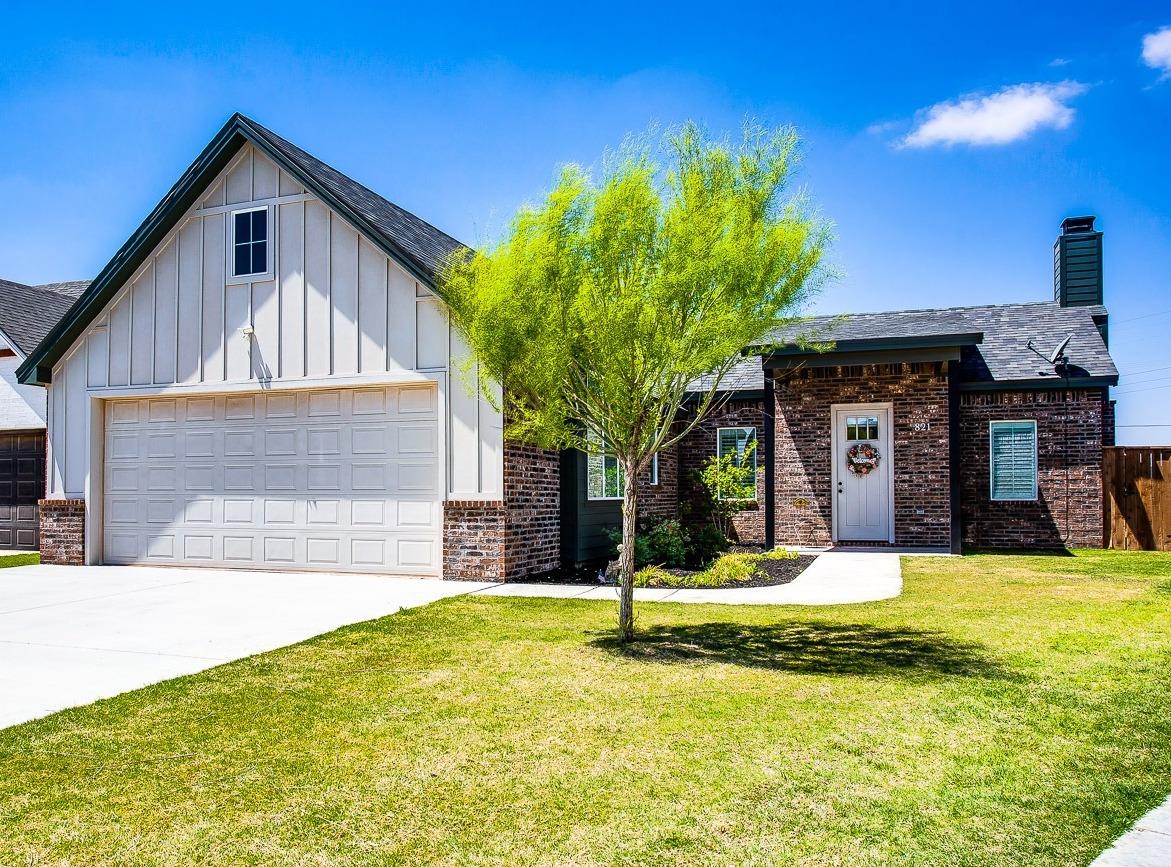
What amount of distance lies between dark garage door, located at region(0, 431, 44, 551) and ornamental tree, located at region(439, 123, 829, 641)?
41.1ft

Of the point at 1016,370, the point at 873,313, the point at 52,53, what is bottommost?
the point at 1016,370

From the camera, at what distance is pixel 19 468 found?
51.0 feet

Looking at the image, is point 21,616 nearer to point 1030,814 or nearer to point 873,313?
point 1030,814

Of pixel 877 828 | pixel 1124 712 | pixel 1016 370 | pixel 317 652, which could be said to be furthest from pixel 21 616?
pixel 1016 370

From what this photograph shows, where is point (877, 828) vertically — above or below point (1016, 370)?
below

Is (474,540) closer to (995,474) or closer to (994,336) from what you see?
(995,474)

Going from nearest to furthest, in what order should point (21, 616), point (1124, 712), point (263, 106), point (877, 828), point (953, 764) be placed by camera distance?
point (877, 828) < point (953, 764) < point (1124, 712) < point (21, 616) < point (263, 106)

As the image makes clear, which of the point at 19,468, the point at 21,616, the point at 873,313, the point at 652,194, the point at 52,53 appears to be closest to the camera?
the point at 652,194

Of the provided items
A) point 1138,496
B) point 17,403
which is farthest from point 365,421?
point 1138,496

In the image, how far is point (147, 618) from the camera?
7.92 metres

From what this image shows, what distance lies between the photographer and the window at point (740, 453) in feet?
50.2

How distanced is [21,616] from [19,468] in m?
9.14

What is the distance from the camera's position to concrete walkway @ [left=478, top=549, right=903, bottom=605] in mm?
8889

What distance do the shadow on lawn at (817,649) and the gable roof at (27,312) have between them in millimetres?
13824
